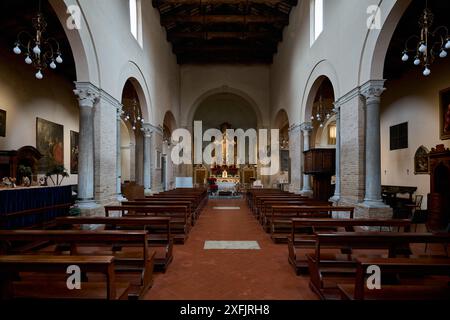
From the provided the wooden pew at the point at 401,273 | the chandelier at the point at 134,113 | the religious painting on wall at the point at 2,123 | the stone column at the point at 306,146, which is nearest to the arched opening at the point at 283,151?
the stone column at the point at 306,146

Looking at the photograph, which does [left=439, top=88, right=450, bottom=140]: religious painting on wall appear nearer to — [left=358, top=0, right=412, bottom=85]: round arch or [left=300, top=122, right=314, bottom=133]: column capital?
[left=358, top=0, right=412, bottom=85]: round arch

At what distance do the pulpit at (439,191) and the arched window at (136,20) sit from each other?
11400 mm

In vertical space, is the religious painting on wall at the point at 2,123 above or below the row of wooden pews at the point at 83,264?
above

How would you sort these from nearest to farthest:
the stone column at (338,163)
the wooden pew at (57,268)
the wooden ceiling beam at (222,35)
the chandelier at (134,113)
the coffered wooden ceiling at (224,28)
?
the wooden pew at (57,268) → the stone column at (338,163) → the chandelier at (134,113) → the coffered wooden ceiling at (224,28) → the wooden ceiling beam at (222,35)

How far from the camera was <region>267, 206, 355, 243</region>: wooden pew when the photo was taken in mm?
5816

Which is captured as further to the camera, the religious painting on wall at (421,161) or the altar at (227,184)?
the altar at (227,184)

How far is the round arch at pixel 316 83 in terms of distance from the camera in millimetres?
9195

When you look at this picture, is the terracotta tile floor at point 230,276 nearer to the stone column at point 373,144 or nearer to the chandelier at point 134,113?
the stone column at point 373,144

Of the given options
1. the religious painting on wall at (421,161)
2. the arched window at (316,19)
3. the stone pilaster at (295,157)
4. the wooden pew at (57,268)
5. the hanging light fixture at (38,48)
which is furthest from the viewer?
the stone pilaster at (295,157)

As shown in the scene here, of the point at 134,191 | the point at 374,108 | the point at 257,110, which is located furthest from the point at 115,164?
the point at 257,110

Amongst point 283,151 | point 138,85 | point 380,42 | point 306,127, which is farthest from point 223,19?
point 283,151

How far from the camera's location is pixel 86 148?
704 centimetres
